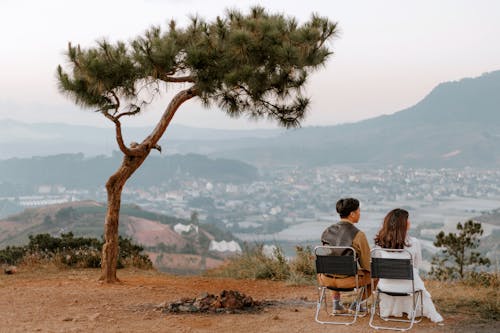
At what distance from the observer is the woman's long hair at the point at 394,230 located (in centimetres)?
669

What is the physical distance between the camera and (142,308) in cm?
842

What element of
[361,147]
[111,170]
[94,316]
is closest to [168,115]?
[94,316]

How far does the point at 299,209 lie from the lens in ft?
368

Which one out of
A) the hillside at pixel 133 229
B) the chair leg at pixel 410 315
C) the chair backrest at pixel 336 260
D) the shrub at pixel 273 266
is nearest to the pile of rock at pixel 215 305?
the chair backrest at pixel 336 260

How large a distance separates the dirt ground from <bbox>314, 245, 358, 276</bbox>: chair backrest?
0.59 metres

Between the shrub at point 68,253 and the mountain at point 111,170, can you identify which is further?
the mountain at point 111,170

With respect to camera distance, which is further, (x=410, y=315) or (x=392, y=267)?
(x=410, y=315)

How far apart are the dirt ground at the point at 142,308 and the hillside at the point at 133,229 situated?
29.4m

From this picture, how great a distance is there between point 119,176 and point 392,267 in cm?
531

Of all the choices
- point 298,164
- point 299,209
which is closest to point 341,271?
point 299,209

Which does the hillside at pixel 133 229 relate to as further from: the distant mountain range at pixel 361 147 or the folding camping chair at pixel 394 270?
the distant mountain range at pixel 361 147

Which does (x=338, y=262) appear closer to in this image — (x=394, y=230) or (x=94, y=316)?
(x=394, y=230)

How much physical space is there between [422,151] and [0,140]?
380 ft

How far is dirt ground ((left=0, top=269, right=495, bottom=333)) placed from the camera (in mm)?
7176
